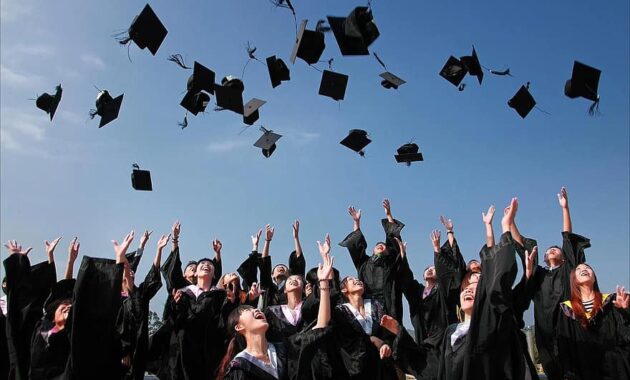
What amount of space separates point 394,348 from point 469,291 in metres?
0.96

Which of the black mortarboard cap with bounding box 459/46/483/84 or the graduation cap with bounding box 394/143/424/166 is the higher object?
the black mortarboard cap with bounding box 459/46/483/84

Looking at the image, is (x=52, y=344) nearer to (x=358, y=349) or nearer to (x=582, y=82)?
(x=358, y=349)

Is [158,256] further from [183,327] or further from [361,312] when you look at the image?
[361,312]

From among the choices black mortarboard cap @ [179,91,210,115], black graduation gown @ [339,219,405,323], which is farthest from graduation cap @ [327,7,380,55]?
black graduation gown @ [339,219,405,323]

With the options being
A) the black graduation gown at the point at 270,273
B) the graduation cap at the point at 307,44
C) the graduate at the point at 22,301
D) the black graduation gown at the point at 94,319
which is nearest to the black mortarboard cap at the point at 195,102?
the graduation cap at the point at 307,44

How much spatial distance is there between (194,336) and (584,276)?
3757mm

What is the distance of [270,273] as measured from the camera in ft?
22.7

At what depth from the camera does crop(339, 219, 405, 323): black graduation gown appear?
660 cm

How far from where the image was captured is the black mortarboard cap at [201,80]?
6.80 meters

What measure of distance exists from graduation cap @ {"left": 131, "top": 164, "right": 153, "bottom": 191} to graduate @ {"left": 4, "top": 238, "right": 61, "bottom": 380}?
212 cm

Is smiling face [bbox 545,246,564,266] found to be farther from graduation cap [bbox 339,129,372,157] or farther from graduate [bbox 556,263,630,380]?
graduation cap [bbox 339,129,372,157]

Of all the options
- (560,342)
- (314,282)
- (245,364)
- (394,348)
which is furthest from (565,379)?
(245,364)

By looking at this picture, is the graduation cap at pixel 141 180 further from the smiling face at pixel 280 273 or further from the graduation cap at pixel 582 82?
the graduation cap at pixel 582 82

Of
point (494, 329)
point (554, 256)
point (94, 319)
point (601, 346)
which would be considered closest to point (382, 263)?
point (554, 256)
